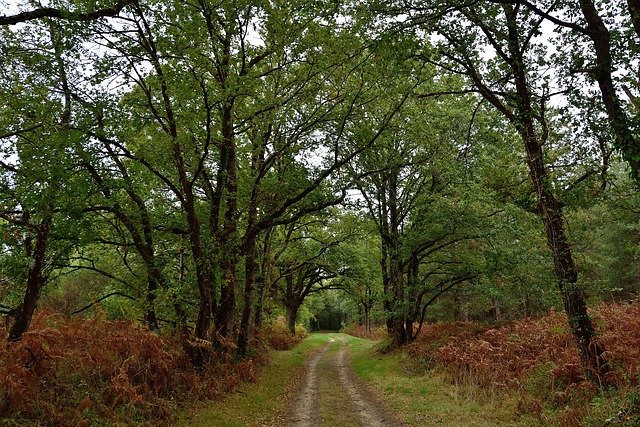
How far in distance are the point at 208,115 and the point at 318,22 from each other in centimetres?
467

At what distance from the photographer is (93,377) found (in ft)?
28.1

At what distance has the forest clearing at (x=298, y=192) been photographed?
26.7 ft

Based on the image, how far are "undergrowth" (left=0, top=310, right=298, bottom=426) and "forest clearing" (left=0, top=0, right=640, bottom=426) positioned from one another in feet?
0.14

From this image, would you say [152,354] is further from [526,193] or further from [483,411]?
[526,193]

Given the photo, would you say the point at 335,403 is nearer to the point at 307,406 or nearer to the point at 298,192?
the point at 307,406

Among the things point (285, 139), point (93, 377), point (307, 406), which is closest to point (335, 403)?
point (307, 406)

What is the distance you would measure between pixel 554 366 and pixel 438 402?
307 cm

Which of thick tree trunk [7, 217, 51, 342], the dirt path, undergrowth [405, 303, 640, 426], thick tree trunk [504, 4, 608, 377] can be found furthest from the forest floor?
thick tree trunk [7, 217, 51, 342]

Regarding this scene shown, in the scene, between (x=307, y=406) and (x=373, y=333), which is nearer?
(x=307, y=406)

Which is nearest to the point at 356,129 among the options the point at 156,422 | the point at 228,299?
the point at 228,299

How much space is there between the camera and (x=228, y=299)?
15531mm

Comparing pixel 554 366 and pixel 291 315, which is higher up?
pixel 291 315

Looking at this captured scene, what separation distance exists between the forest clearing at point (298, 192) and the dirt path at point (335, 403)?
5.0 inches

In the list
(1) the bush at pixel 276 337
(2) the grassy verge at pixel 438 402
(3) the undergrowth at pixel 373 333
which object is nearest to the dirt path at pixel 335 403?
(2) the grassy verge at pixel 438 402
